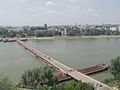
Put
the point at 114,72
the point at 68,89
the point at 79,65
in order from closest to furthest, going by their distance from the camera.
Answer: the point at 68,89 < the point at 114,72 < the point at 79,65

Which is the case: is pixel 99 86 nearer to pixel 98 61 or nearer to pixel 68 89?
pixel 68 89

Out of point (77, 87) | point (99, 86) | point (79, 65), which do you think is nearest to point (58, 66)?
point (79, 65)

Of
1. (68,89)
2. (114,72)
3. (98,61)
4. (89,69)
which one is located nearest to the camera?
(68,89)

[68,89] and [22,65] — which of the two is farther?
[22,65]

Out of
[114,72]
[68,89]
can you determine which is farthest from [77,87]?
[114,72]

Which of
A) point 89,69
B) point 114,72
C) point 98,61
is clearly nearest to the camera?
point 114,72

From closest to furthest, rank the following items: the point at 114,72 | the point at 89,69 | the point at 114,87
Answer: the point at 114,87 → the point at 114,72 → the point at 89,69

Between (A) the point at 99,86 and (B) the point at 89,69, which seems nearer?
(A) the point at 99,86

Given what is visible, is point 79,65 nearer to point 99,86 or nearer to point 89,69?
point 89,69
